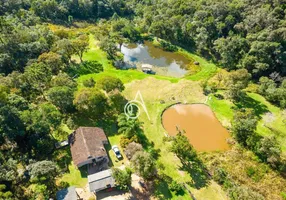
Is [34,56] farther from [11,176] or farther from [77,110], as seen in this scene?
[11,176]

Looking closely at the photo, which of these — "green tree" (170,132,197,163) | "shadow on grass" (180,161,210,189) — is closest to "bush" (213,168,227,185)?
"shadow on grass" (180,161,210,189)

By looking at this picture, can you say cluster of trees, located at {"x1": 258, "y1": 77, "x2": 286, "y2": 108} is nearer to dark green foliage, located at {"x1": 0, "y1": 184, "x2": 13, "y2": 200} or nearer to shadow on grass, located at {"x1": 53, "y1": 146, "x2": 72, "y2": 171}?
shadow on grass, located at {"x1": 53, "y1": 146, "x2": 72, "y2": 171}

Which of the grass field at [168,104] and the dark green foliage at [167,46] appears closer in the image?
the grass field at [168,104]

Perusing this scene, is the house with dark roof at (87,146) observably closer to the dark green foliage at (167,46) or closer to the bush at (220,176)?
the bush at (220,176)

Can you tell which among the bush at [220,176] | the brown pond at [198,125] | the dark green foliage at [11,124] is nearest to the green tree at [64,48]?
the dark green foliage at [11,124]

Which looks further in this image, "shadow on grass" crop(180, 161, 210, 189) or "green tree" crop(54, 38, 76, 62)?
"green tree" crop(54, 38, 76, 62)

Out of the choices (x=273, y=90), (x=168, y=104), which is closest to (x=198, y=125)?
(x=168, y=104)
